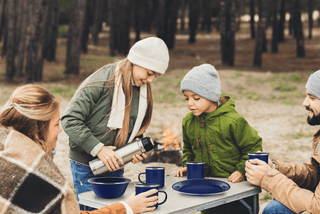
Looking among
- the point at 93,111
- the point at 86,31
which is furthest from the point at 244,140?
the point at 86,31

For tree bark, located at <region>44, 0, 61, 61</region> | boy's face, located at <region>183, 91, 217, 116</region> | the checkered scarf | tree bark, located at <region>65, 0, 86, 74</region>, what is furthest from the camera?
tree bark, located at <region>44, 0, 61, 61</region>

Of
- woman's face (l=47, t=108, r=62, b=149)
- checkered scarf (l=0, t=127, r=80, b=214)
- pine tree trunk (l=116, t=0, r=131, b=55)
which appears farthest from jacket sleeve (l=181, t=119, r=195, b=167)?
pine tree trunk (l=116, t=0, r=131, b=55)

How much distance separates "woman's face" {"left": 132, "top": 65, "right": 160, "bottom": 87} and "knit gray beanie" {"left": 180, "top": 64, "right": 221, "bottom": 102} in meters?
0.27

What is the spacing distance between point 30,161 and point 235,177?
1.63 meters

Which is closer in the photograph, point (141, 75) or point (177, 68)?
point (141, 75)

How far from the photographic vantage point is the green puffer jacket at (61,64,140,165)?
105 inches

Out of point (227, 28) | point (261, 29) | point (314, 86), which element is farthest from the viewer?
point (227, 28)

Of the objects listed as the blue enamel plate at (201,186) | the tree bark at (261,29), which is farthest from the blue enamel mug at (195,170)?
the tree bark at (261,29)

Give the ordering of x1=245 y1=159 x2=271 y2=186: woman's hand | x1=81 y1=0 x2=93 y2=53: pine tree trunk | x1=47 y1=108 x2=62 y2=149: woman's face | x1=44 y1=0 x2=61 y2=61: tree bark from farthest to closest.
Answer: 1. x1=81 y1=0 x2=93 y2=53: pine tree trunk
2. x1=44 y1=0 x2=61 y2=61: tree bark
3. x1=245 y1=159 x2=271 y2=186: woman's hand
4. x1=47 y1=108 x2=62 y2=149: woman's face

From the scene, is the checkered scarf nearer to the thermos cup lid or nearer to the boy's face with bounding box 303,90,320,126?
the thermos cup lid

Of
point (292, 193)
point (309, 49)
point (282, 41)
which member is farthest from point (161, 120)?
point (282, 41)

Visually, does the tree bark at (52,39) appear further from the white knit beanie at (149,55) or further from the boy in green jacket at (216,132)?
the boy in green jacket at (216,132)

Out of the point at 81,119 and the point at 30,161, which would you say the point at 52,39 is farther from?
the point at 30,161

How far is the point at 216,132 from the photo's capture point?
2895 mm
